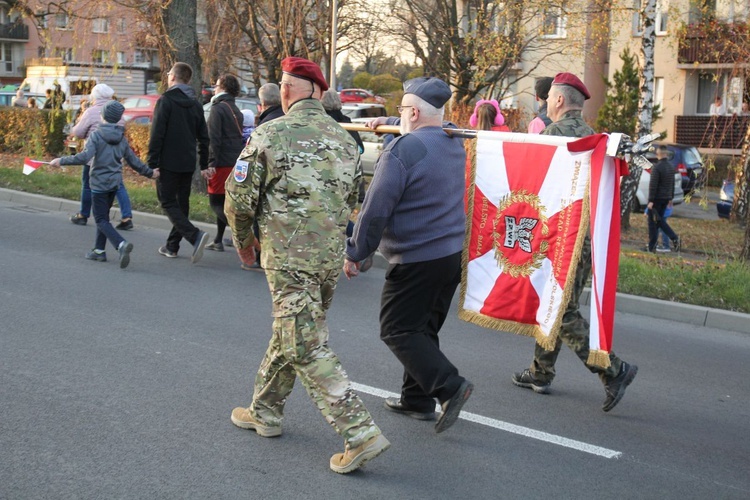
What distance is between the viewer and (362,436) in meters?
4.36

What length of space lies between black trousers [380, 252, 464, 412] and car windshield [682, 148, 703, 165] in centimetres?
2026

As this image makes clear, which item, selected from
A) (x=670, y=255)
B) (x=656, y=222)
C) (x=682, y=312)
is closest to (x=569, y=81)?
(x=682, y=312)

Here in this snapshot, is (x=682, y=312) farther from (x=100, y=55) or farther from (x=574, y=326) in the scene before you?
(x=100, y=55)

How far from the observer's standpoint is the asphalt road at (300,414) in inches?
171

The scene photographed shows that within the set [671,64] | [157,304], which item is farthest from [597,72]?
[157,304]

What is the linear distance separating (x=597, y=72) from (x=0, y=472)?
36.0 meters

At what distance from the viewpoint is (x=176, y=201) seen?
31.7 feet

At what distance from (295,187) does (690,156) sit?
2147 cm

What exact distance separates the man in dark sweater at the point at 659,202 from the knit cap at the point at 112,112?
8.03 meters

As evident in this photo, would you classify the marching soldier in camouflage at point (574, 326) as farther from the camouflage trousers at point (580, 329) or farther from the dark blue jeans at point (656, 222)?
the dark blue jeans at point (656, 222)

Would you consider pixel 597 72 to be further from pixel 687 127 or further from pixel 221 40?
pixel 221 40

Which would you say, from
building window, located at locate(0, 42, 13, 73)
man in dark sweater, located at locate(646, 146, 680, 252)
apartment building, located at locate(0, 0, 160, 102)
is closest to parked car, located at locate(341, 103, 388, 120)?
apartment building, located at locate(0, 0, 160, 102)

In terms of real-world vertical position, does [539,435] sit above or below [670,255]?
above

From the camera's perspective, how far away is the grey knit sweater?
4758mm
